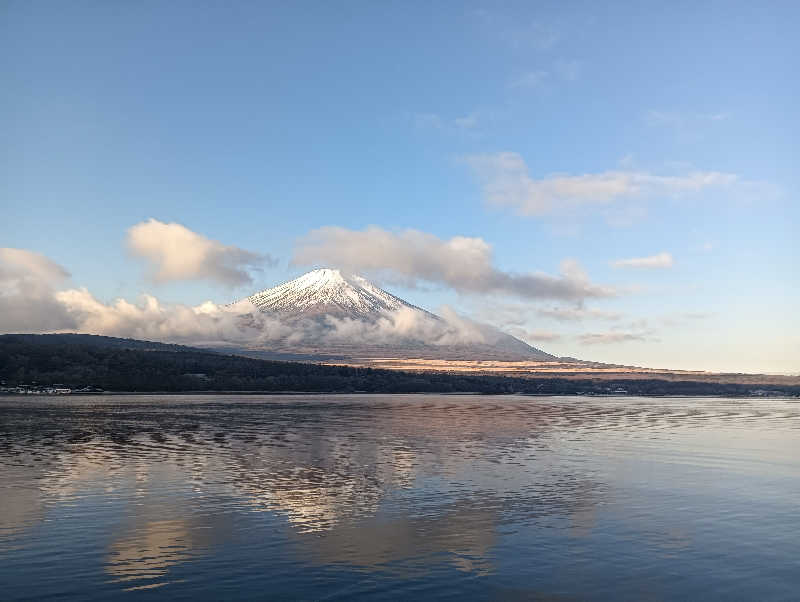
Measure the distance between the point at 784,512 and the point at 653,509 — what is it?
7.37 meters

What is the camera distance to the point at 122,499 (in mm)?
38594

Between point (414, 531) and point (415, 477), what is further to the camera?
point (415, 477)

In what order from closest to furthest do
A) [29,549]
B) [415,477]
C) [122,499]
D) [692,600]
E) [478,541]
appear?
1. [692,600]
2. [29,549]
3. [478,541]
4. [122,499]
5. [415,477]

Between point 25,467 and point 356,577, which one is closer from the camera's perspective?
point 356,577

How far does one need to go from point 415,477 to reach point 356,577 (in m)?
23.4

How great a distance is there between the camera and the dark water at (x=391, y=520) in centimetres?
2456

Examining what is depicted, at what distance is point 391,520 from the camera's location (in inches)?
1346

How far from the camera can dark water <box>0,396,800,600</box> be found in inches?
967

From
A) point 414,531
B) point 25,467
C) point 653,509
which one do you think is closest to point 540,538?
point 414,531

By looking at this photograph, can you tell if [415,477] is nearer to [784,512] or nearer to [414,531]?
[414,531]

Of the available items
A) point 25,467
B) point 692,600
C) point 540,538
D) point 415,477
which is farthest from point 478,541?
point 25,467

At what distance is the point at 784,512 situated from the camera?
3888 centimetres

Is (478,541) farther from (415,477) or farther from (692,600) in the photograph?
(415,477)

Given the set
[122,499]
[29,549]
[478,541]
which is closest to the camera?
[29,549]
